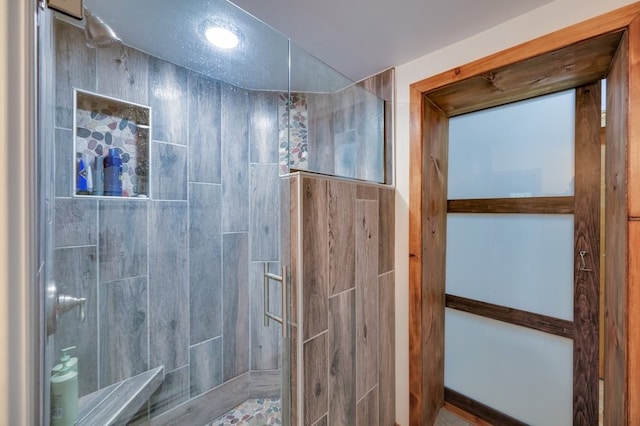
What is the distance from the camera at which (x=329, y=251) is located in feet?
3.93

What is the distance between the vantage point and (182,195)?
152cm

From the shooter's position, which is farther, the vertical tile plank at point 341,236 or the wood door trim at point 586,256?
the wood door trim at point 586,256

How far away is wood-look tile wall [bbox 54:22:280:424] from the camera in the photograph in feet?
3.58

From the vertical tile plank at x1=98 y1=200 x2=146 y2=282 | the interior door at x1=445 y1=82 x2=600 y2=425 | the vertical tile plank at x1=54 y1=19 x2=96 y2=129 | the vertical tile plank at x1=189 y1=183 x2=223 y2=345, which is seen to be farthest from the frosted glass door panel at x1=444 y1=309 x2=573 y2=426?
the vertical tile plank at x1=54 y1=19 x2=96 y2=129

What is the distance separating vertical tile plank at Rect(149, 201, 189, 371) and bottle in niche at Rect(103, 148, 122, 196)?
19cm

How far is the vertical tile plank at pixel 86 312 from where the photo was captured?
949 mm

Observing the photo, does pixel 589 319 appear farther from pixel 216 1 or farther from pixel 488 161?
pixel 216 1

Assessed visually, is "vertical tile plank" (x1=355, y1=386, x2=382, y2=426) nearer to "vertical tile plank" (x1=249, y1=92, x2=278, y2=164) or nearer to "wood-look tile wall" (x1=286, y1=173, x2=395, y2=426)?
"wood-look tile wall" (x1=286, y1=173, x2=395, y2=426)

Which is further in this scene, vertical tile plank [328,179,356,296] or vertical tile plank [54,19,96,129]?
vertical tile plank [328,179,356,296]

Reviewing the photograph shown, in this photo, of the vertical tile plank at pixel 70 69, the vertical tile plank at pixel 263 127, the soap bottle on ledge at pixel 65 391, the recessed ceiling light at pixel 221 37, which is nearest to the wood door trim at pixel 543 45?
the vertical tile plank at pixel 263 127

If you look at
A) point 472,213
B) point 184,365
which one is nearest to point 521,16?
point 472,213

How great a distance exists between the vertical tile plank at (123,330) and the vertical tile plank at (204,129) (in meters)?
0.67

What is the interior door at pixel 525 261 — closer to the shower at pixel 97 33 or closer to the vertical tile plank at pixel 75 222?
the shower at pixel 97 33

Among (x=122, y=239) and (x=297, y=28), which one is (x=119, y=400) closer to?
(x=122, y=239)
